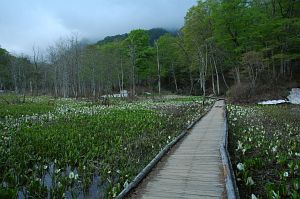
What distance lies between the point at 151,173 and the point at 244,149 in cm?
336

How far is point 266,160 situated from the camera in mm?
8898

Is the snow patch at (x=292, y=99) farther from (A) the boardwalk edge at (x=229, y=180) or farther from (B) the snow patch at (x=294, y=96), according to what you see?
(A) the boardwalk edge at (x=229, y=180)

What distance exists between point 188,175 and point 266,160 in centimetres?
288

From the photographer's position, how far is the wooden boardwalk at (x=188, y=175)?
20.2 ft

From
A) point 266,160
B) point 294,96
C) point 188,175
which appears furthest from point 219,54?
point 188,175

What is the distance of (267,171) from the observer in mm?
8117

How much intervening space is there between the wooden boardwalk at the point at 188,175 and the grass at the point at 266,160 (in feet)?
1.93

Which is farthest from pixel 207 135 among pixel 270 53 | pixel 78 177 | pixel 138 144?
pixel 270 53

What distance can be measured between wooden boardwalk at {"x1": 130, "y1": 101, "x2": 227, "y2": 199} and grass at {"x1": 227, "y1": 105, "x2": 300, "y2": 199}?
1.93 feet

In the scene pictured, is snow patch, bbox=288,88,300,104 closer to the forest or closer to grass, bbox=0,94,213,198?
the forest

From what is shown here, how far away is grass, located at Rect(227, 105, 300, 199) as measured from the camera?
259 inches

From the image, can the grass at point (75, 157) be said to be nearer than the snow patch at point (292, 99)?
Yes

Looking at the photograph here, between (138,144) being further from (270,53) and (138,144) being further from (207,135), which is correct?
(270,53)

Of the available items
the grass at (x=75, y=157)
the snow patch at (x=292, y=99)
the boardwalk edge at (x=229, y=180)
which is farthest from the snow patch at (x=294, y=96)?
the boardwalk edge at (x=229, y=180)
